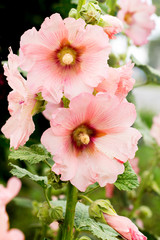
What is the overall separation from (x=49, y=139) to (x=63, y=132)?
3 cm

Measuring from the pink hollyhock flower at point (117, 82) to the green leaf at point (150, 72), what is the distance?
0.41 meters

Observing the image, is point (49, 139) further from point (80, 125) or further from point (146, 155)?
point (146, 155)

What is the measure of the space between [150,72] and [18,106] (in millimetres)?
542

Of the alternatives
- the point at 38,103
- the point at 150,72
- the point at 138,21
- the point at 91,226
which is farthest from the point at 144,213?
the point at 38,103

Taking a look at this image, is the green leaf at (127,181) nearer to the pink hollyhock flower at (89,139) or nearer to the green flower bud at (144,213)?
the pink hollyhock flower at (89,139)

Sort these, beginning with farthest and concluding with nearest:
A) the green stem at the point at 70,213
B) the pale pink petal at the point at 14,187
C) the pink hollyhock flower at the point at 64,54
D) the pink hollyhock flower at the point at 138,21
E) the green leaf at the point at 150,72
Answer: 1. the pink hollyhock flower at the point at 138,21
2. the green leaf at the point at 150,72
3. the green stem at the point at 70,213
4. the pink hollyhock flower at the point at 64,54
5. the pale pink petal at the point at 14,187

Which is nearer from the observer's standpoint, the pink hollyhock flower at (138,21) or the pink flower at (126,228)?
the pink flower at (126,228)

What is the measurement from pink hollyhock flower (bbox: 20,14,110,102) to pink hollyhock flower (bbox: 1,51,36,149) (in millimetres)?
34

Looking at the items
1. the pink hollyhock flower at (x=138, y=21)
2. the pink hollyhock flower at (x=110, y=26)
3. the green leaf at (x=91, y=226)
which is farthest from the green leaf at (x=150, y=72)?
the green leaf at (x=91, y=226)

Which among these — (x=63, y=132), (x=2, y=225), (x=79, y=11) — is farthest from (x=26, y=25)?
(x=2, y=225)

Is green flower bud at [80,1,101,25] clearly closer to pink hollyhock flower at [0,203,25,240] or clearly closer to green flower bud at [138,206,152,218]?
pink hollyhock flower at [0,203,25,240]

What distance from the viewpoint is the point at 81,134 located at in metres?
0.72

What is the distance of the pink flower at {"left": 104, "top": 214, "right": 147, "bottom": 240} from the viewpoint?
0.70 m

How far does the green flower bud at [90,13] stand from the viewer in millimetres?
698
